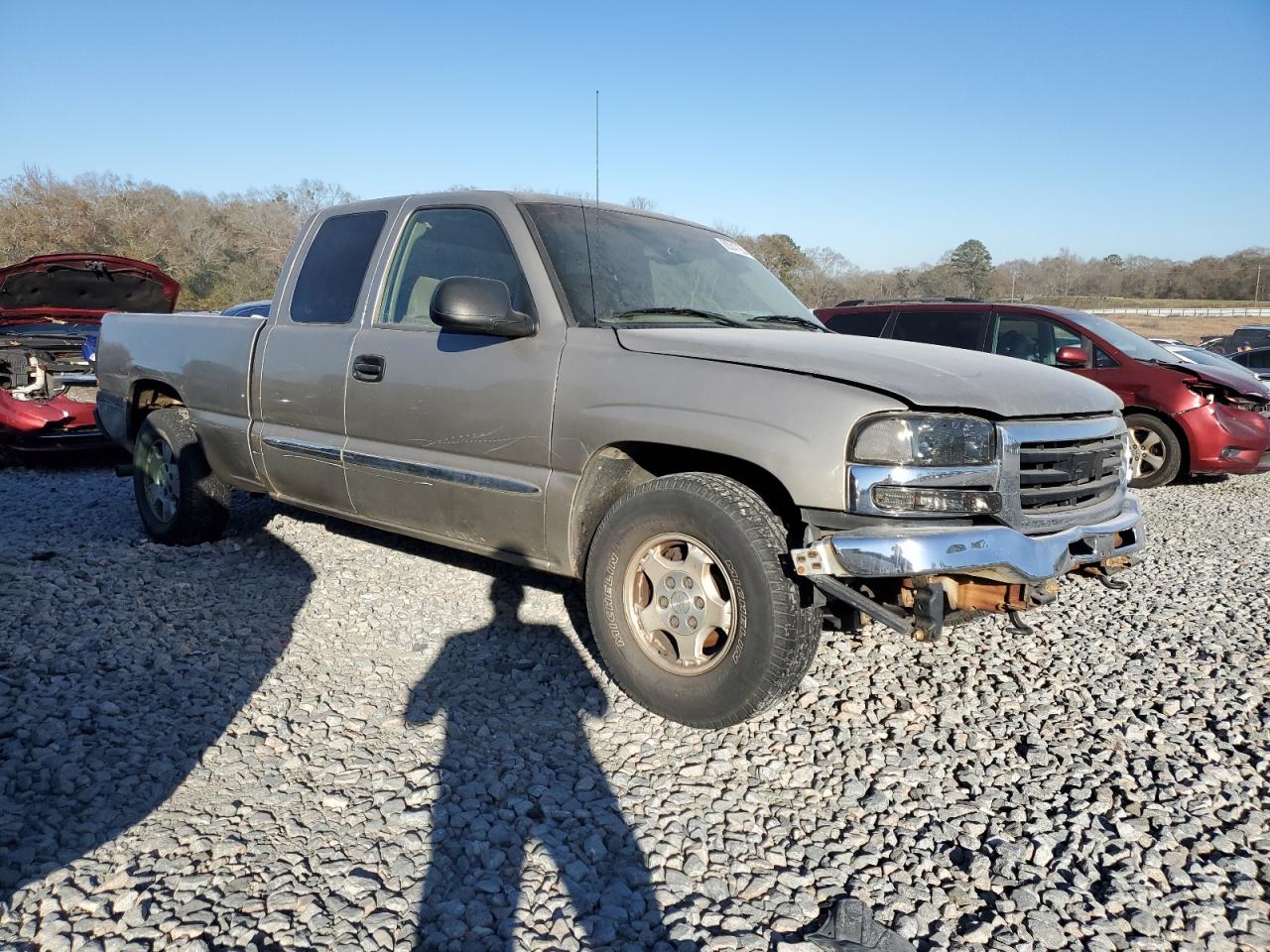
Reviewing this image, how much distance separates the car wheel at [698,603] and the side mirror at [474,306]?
2.80ft

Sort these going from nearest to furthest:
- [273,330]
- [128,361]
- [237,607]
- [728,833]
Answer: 1. [728,833]
2. [237,607]
3. [273,330]
4. [128,361]

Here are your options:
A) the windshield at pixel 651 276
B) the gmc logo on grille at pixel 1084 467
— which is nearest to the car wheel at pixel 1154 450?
the windshield at pixel 651 276

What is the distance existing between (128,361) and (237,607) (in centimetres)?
216

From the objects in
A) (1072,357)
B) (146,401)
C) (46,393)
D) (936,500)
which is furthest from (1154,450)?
(46,393)

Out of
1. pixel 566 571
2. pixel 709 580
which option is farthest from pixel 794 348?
pixel 566 571

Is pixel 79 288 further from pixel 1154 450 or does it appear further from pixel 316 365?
pixel 1154 450

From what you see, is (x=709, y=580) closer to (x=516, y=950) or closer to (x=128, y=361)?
(x=516, y=950)

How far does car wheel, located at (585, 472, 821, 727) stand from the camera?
2.81 metres

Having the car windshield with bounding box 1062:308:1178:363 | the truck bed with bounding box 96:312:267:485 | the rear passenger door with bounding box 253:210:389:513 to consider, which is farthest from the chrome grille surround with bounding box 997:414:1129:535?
the car windshield with bounding box 1062:308:1178:363

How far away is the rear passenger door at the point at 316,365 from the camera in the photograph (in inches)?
164

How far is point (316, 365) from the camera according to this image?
421 centimetres

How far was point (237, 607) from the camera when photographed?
421cm

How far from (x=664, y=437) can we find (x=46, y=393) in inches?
288

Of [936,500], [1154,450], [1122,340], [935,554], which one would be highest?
[1122,340]
